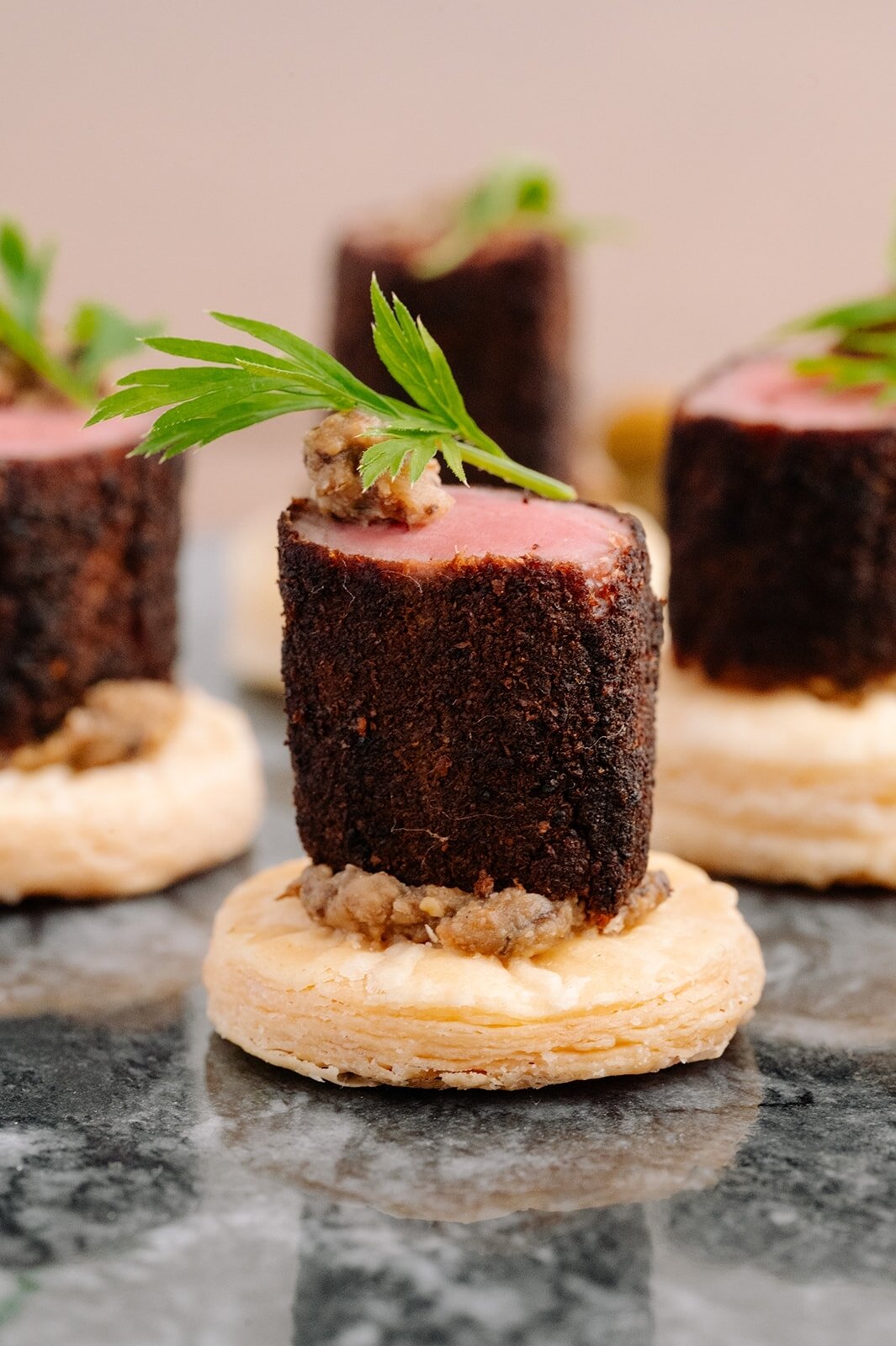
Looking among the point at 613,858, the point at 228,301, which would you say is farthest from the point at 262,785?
the point at 228,301

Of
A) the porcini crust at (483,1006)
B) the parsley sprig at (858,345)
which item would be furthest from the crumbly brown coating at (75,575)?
the parsley sprig at (858,345)

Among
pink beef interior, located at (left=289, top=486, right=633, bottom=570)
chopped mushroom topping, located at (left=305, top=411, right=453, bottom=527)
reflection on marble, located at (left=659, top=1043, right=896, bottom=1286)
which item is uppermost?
chopped mushroom topping, located at (left=305, top=411, right=453, bottom=527)

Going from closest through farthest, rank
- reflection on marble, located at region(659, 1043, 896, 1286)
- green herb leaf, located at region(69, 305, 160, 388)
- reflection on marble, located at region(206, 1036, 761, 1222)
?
1. reflection on marble, located at region(659, 1043, 896, 1286)
2. reflection on marble, located at region(206, 1036, 761, 1222)
3. green herb leaf, located at region(69, 305, 160, 388)

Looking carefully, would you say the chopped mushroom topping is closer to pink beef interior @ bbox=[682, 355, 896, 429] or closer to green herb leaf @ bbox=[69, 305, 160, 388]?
pink beef interior @ bbox=[682, 355, 896, 429]

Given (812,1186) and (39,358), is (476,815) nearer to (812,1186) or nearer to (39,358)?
(812,1186)

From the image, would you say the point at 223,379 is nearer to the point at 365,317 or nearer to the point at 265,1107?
the point at 265,1107

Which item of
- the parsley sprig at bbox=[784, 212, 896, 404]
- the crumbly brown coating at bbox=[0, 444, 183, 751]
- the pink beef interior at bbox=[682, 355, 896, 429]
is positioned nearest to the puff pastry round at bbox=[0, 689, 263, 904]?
the crumbly brown coating at bbox=[0, 444, 183, 751]

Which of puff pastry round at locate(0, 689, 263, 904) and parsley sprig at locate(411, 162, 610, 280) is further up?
parsley sprig at locate(411, 162, 610, 280)
